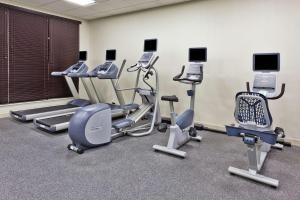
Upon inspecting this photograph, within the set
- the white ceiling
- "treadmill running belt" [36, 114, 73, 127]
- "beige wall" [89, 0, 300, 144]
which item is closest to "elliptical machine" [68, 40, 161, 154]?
"beige wall" [89, 0, 300, 144]

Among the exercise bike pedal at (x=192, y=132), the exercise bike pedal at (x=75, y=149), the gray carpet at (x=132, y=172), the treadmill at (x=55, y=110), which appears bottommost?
the gray carpet at (x=132, y=172)

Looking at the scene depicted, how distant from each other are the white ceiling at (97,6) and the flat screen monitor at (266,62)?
97.8 inches

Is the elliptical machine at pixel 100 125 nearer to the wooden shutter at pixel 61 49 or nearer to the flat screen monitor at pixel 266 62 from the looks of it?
the flat screen monitor at pixel 266 62

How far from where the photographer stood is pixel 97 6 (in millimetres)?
5406

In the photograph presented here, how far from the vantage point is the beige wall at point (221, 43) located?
386 centimetres

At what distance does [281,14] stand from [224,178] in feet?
10.0

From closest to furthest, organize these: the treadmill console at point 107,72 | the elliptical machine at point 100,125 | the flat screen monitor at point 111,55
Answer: the elliptical machine at point 100,125 < the treadmill console at point 107,72 < the flat screen monitor at point 111,55

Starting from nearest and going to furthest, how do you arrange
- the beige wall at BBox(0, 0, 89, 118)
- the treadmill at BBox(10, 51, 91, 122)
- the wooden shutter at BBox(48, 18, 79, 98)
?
1. the treadmill at BBox(10, 51, 91, 122)
2. the beige wall at BBox(0, 0, 89, 118)
3. the wooden shutter at BBox(48, 18, 79, 98)

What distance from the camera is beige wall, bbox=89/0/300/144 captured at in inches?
152

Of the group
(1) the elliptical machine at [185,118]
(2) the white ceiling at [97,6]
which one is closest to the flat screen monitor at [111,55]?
(2) the white ceiling at [97,6]

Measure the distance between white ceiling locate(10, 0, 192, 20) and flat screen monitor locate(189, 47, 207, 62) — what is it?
157 centimetres

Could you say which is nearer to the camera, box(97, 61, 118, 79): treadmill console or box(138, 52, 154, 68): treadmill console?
box(138, 52, 154, 68): treadmill console

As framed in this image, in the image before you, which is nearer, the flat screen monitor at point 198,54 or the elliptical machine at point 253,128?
the elliptical machine at point 253,128

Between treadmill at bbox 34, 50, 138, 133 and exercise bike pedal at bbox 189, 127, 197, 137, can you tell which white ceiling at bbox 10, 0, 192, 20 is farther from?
exercise bike pedal at bbox 189, 127, 197, 137
